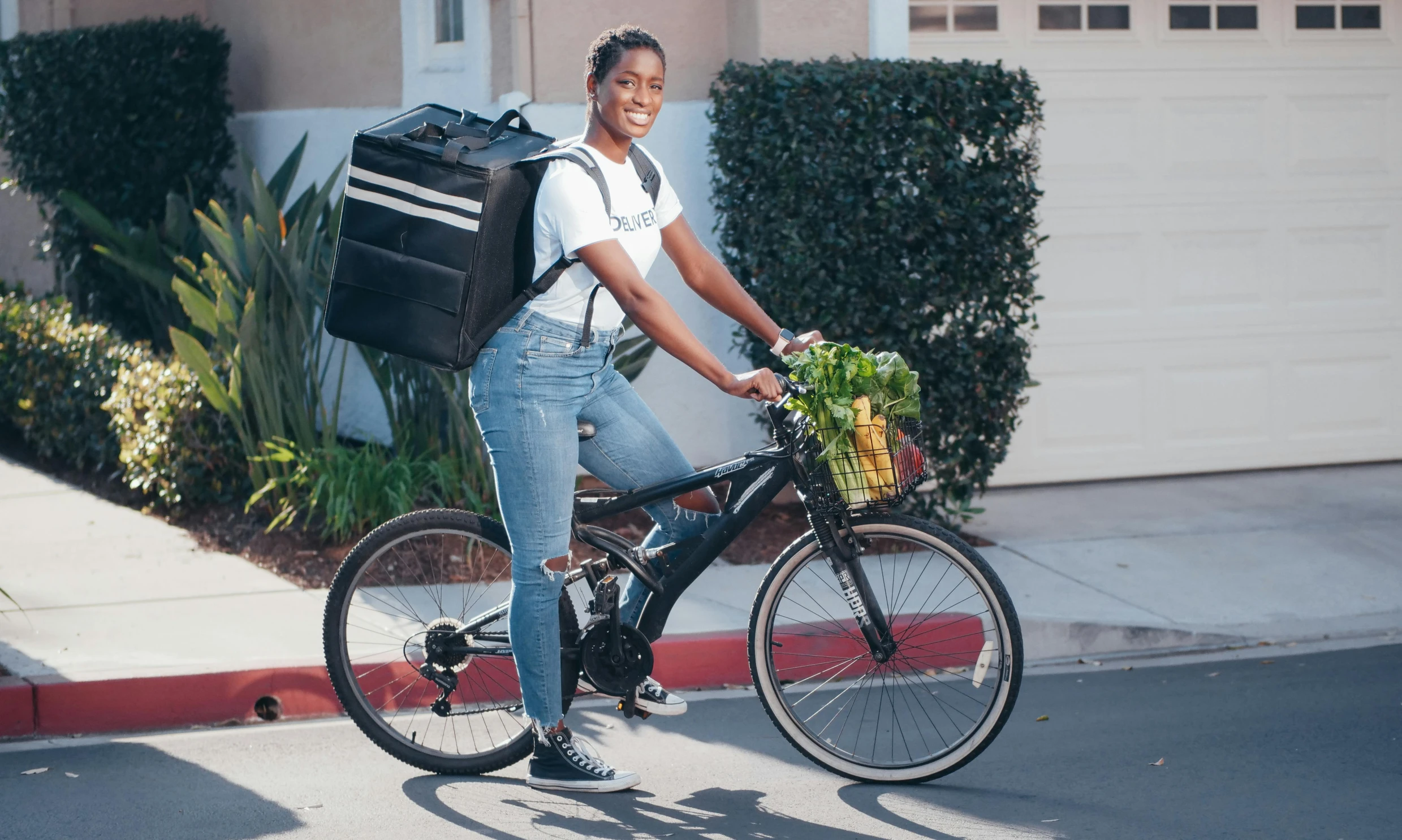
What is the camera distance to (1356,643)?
19.6 ft

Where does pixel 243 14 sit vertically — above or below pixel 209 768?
above

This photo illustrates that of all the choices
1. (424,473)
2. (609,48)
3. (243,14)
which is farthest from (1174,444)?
(243,14)

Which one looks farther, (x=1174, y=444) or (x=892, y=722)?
(x=1174, y=444)

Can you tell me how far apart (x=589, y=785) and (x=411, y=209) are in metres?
1.69

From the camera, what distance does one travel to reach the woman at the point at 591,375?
12.8 ft

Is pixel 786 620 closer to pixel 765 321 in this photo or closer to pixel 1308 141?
pixel 765 321

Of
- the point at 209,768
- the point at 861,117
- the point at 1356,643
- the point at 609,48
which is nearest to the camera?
the point at 609,48

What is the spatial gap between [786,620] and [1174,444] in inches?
172

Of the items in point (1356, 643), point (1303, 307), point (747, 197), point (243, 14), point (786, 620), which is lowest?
point (1356, 643)

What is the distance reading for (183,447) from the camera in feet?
24.4

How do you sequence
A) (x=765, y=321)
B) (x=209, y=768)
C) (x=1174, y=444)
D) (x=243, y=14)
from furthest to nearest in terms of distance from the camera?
(x=243, y=14) < (x=1174, y=444) < (x=209, y=768) < (x=765, y=321)

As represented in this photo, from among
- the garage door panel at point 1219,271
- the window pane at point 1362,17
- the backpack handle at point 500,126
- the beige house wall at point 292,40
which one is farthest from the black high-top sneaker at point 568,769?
the window pane at point 1362,17

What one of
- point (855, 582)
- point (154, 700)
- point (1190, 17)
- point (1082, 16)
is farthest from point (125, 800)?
point (1190, 17)

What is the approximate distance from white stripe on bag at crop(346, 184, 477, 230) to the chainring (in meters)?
1.20
